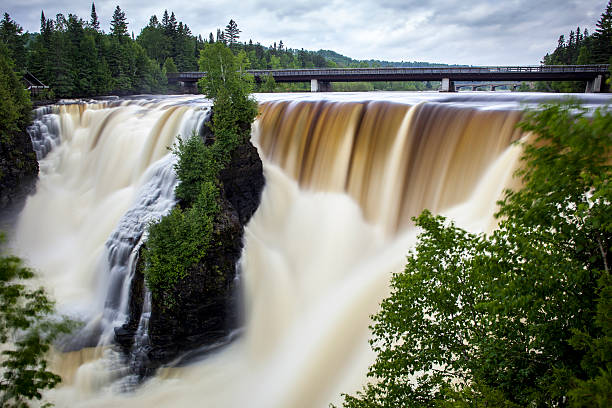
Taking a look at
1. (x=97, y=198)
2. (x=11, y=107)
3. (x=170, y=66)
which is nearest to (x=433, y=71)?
(x=97, y=198)

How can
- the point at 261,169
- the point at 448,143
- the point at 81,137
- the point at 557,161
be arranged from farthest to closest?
the point at 81,137, the point at 261,169, the point at 448,143, the point at 557,161

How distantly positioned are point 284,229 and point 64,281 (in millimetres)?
10318

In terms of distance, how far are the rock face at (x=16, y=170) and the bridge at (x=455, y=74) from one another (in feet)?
108

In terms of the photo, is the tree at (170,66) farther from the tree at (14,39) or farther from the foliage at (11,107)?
the foliage at (11,107)

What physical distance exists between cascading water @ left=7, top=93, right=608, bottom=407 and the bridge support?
2820cm

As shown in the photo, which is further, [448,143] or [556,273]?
[448,143]

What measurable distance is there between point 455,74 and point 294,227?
30.1 m

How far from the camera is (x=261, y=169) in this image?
21812 mm

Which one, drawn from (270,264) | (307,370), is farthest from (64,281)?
(307,370)

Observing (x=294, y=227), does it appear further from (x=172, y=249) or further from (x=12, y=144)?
(x=12, y=144)

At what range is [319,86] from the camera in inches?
2116

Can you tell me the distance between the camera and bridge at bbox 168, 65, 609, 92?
37031 mm

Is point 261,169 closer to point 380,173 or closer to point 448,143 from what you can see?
point 380,173

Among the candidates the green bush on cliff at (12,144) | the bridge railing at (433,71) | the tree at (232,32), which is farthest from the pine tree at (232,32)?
the green bush on cliff at (12,144)
